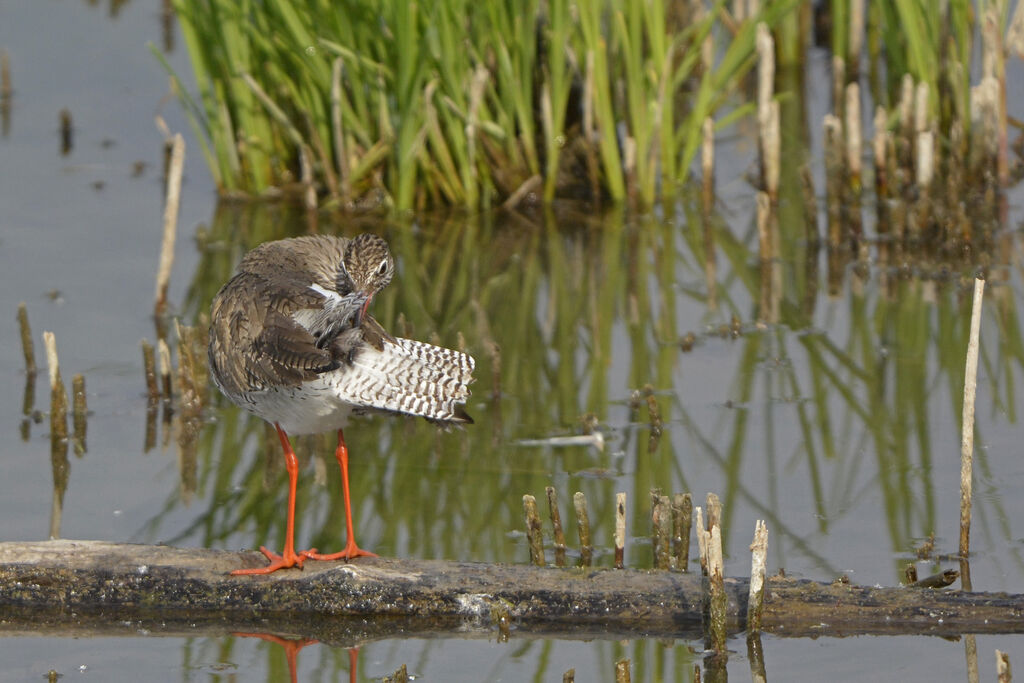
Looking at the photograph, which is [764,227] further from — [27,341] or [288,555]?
[288,555]

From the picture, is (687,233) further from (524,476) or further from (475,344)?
(524,476)

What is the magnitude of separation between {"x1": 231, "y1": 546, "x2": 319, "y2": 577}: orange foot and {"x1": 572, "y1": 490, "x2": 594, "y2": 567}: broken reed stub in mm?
1071

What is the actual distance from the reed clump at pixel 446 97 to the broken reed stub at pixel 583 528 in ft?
14.9

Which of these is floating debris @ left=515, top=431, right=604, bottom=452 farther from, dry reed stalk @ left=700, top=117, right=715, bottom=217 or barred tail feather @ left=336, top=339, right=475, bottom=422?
dry reed stalk @ left=700, top=117, right=715, bottom=217

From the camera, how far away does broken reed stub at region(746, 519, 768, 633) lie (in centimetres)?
518

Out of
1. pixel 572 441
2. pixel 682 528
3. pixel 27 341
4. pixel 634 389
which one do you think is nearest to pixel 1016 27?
pixel 634 389

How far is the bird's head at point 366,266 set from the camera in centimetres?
553

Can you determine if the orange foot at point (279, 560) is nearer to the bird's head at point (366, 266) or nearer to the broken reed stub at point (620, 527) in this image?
the bird's head at point (366, 266)

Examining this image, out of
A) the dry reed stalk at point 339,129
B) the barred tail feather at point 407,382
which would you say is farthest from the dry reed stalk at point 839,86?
the barred tail feather at point 407,382

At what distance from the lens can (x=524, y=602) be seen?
18.6 feet

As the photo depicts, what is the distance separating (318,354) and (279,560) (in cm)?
106

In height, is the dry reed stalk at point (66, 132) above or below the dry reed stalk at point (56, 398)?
above

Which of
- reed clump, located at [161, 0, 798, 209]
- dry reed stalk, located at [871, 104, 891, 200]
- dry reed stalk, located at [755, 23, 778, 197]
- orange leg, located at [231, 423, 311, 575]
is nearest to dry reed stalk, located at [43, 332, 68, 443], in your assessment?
orange leg, located at [231, 423, 311, 575]

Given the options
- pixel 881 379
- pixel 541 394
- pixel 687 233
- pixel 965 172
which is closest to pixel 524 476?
pixel 541 394
